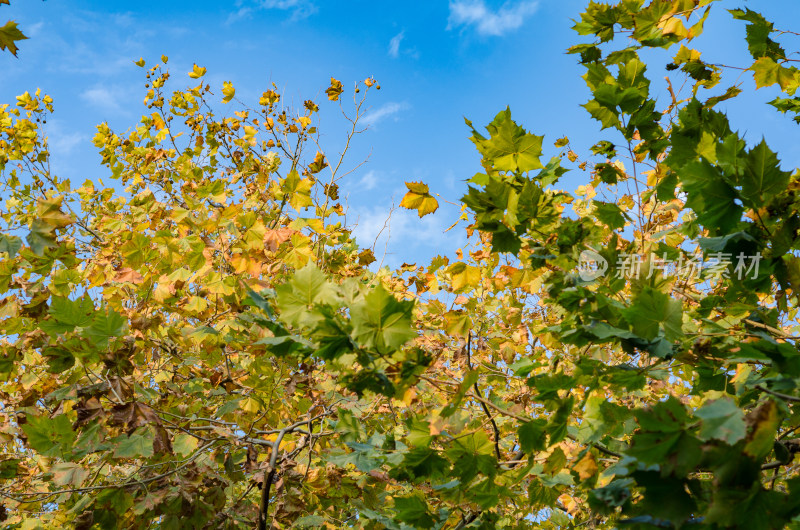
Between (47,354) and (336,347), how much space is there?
5.59 ft

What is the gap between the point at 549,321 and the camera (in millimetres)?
4293

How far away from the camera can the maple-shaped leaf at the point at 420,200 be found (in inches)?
84.5

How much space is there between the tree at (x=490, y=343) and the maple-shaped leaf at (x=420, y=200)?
0.05ft

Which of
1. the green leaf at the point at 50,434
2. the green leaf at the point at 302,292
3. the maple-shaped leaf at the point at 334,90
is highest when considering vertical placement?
the maple-shaped leaf at the point at 334,90

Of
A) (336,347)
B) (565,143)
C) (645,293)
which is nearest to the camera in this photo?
(336,347)

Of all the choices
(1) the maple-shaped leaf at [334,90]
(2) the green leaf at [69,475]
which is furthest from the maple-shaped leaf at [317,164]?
(2) the green leaf at [69,475]

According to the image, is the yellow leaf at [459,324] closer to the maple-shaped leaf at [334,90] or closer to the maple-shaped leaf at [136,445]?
the maple-shaped leaf at [136,445]

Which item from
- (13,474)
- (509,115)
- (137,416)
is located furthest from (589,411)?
(13,474)

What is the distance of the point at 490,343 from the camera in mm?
3910

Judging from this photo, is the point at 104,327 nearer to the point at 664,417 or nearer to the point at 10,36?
the point at 10,36

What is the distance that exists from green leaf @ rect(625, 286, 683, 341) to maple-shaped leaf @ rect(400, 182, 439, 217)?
A: 94 centimetres

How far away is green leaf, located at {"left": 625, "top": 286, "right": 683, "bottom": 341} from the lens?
4.85ft

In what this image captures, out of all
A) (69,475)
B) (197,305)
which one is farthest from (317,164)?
(69,475)

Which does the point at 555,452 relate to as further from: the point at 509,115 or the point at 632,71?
the point at 632,71
